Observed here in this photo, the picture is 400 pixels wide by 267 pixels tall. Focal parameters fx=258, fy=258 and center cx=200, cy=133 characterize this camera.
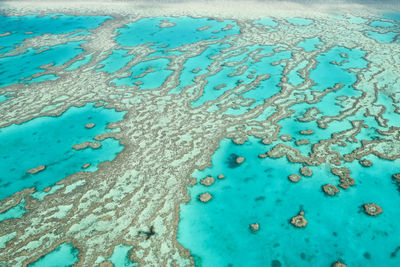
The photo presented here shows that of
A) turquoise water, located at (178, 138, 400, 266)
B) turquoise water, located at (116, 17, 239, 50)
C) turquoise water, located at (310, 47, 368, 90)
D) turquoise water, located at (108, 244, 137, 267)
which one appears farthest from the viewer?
turquoise water, located at (116, 17, 239, 50)

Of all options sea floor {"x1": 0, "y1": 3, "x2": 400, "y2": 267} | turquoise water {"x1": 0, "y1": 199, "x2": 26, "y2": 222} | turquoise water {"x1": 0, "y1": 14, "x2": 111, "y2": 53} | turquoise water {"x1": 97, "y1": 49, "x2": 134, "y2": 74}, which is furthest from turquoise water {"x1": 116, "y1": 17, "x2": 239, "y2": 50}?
turquoise water {"x1": 0, "y1": 199, "x2": 26, "y2": 222}

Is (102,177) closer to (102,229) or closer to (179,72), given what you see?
(102,229)

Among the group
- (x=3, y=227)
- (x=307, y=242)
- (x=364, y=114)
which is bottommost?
(x=3, y=227)

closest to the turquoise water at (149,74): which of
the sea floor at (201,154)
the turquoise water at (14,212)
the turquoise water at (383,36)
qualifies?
the sea floor at (201,154)

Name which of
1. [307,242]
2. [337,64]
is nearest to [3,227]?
[307,242]

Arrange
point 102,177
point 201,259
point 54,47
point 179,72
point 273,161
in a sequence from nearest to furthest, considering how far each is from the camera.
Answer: point 201,259
point 102,177
point 273,161
point 179,72
point 54,47

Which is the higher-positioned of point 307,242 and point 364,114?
point 364,114

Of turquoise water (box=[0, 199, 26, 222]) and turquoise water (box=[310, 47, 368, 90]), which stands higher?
turquoise water (box=[310, 47, 368, 90])

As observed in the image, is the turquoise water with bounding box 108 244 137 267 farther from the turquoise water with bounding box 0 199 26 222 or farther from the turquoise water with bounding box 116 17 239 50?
the turquoise water with bounding box 116 17 239 50
